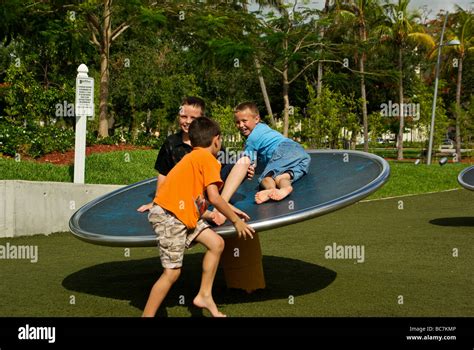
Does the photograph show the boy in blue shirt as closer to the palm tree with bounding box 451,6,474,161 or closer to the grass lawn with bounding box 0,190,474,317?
the grass lawn with bounding box 0,190,474,317

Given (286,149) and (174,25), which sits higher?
(174,25)

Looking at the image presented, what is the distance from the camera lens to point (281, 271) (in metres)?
7.43

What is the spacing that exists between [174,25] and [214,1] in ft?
10.1

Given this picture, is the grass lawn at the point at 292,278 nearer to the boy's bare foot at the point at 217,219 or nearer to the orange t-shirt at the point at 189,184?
the boy's bare foot at the point at 217,219

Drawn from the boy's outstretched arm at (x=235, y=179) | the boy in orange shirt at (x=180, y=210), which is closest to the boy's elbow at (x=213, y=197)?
the boy in orange shirt at (x=180, y=210)

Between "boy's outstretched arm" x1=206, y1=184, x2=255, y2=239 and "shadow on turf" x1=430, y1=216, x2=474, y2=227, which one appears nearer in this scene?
"boy's outstretched arm" x1=206, y1=184, x2=255, y2=239

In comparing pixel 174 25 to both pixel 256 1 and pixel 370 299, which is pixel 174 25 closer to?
pixel 256 1

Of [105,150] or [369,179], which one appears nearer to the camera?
[369,179]

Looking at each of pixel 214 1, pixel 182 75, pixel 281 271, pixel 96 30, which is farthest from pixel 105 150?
pixel 182 75

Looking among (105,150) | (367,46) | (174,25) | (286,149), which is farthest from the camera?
(367,46)

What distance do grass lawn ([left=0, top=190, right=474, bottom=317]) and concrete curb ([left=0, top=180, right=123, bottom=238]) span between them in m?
0.32

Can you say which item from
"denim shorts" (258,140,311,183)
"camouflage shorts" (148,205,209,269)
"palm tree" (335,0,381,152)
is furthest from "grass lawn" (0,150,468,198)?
"camouflage shorts" (148,205,209,269)

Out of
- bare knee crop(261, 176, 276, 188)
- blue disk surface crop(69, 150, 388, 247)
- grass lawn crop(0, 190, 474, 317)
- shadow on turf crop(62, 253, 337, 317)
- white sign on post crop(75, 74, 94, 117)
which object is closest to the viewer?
blue disk surface crop(69, 150, 388, 247)

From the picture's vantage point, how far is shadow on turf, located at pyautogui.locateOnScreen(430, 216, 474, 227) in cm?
1216
